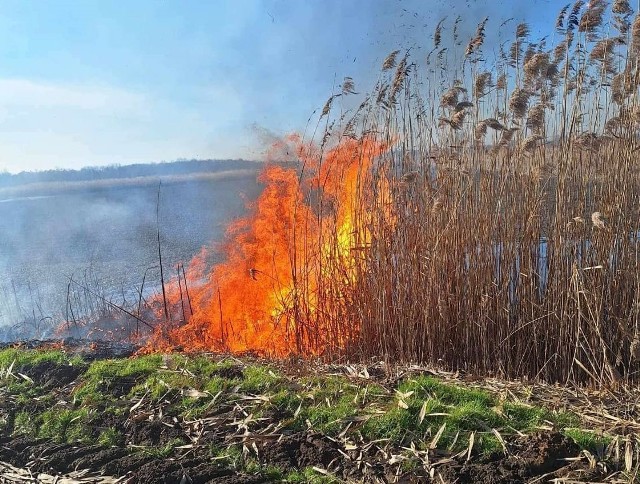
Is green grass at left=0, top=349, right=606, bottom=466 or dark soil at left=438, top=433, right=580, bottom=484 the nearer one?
dark soil at left=438, top=433, right=580, bottom=484

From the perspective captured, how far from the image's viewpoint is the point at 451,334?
162 inches

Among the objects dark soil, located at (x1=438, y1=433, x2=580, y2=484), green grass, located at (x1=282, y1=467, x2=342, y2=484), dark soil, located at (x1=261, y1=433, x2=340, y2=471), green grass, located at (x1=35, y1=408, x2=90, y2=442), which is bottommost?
green grass, located at (x1=35, y1=408, x2=90, y2=442)

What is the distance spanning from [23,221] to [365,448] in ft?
51.7

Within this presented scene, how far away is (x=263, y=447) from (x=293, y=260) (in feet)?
8.60

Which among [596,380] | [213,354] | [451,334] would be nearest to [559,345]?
[596,380]

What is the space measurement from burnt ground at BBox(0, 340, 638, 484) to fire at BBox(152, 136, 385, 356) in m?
1.31

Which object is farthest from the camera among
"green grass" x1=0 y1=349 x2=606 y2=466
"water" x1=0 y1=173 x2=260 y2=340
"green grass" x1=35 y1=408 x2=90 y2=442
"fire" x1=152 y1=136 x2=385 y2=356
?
"water" x1=0 y1=173 x2=260 y2=340

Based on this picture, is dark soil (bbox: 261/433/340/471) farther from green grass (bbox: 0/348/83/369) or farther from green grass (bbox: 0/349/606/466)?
green grass (bbox: 0/348/83/369)

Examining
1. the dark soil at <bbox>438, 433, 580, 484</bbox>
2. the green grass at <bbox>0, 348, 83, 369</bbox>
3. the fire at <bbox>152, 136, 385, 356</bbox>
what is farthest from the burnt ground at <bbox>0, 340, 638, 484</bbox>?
the fire at <bbox>152, 136, 385, 356</bbox>

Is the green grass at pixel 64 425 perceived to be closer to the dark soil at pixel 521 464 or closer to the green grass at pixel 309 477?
the green grass at pixel 309 477

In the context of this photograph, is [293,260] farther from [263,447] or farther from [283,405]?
[263,447]

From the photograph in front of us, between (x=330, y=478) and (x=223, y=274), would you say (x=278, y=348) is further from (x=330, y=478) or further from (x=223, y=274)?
(x=330, y=478)

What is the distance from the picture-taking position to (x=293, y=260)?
5.12 metres

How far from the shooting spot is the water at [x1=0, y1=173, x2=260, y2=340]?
31.7 feet
